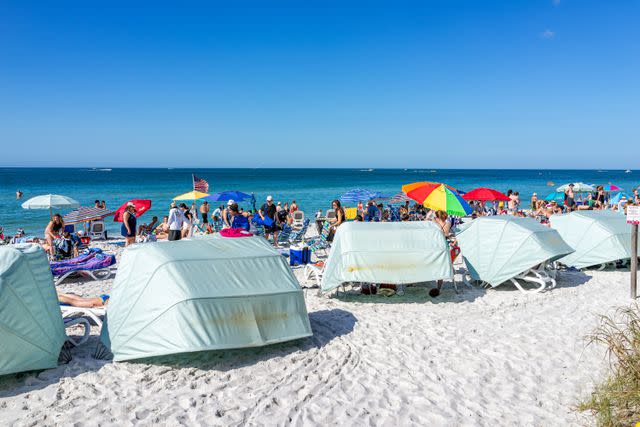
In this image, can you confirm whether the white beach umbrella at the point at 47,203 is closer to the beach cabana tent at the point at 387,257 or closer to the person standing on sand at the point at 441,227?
the beach cabana tent at the point at 387,257

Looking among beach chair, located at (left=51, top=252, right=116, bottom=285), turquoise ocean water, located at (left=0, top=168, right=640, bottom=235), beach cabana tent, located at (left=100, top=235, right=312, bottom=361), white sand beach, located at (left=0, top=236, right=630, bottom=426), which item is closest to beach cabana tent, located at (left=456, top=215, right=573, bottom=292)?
white sand beach, located at (left=0, top=236, right=630, bottom=426)

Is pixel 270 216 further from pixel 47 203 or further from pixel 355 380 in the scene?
pixel 355 380

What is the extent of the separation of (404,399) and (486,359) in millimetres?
1568

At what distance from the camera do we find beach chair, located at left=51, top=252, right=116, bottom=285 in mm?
9484

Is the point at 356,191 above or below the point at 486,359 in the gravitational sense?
above

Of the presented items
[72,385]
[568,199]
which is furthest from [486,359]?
[568,199]

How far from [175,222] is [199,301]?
7713 millimetres

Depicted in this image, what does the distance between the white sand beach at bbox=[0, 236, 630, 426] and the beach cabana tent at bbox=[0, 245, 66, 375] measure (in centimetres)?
24

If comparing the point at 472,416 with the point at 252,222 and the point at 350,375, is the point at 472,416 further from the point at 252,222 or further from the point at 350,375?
the point at 252,222

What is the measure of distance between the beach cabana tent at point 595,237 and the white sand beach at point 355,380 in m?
3.69

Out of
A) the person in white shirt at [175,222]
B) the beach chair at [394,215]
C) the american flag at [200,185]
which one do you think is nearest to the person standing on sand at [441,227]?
the beach chair at [394,215]

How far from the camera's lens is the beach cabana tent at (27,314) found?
469 cm

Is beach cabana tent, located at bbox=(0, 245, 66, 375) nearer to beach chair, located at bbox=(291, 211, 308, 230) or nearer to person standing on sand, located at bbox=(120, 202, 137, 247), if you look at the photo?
person standing on sand, located at bbox=(120, 202, 137, 247)

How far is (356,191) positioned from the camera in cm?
1764
